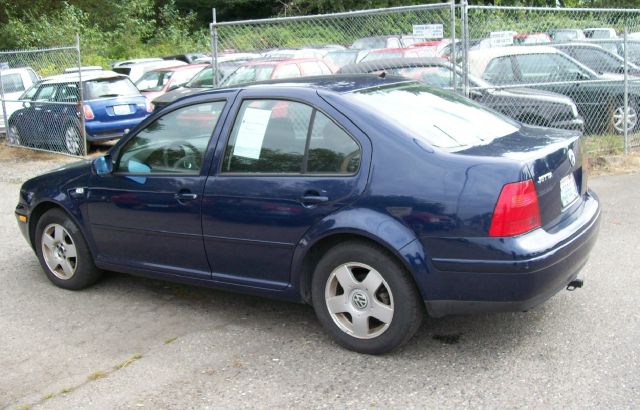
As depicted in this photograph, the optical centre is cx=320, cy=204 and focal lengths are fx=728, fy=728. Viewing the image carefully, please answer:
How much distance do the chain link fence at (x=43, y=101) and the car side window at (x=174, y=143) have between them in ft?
24.5

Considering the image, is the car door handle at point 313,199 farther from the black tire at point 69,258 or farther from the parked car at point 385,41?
the parked car at point 385,41

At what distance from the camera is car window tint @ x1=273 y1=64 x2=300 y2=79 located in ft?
40.5

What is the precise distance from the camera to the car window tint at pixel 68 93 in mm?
13469

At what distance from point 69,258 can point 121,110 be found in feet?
26.8

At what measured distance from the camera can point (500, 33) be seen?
30.2ft

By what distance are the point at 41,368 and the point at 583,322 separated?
3422 millimetres

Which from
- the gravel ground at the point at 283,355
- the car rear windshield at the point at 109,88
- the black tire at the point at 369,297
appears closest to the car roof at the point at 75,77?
the car rear windshield at the point at 109,88

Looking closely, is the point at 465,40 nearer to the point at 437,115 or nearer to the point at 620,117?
the point at 620,117

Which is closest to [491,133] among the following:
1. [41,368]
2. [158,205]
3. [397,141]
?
[397,141]

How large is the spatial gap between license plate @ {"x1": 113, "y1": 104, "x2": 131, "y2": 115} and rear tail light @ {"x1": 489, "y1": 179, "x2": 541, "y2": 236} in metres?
10.8

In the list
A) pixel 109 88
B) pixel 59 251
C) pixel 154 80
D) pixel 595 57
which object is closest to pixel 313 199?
pixel 59 251

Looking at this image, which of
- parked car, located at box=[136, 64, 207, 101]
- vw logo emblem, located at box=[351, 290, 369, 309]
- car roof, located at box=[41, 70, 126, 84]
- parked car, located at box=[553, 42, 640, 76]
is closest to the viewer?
vw logo emblem, located at box=[351, 290, 369, 309]

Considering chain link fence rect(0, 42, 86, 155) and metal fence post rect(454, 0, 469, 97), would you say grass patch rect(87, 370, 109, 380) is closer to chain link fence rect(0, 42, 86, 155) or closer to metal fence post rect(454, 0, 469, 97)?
metal fence post rect(454, 0, 469, 97)

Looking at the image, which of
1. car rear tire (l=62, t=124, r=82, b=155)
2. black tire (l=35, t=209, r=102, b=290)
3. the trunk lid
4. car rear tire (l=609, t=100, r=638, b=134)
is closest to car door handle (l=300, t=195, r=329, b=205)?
the trunk lid
